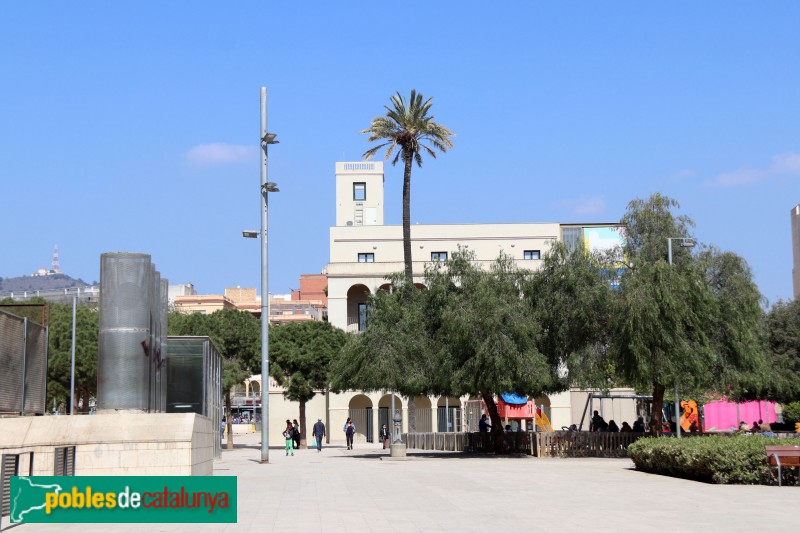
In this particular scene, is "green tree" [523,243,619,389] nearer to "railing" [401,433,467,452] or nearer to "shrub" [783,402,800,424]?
"railing" [401,433,467,452]

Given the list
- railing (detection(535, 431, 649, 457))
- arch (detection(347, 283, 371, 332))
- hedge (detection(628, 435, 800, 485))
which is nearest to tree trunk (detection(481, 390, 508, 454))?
railing (detection(535, 431, 649, 457))

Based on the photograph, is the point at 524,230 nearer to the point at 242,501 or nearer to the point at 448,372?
the point at 448,372

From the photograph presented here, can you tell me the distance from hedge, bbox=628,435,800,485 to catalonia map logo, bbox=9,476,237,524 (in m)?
12.4

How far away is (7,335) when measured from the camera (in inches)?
712

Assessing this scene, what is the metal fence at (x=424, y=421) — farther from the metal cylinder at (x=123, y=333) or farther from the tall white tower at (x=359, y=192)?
the metal cylinder at (x=123, y=333)

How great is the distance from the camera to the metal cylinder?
18.5 m

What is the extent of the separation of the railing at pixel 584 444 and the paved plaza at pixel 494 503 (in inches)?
342

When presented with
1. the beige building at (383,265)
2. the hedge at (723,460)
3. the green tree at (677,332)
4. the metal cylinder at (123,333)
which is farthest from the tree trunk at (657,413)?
the beige building at (383,265)

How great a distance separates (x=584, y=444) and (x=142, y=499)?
2486 cm

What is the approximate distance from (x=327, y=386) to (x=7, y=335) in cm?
4083

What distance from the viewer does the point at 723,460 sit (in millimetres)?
19750

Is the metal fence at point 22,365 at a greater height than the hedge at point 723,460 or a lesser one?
greater

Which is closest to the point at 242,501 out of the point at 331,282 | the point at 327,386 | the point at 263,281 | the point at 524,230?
the point at 263,281

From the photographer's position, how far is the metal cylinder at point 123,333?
1853cm
